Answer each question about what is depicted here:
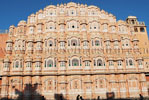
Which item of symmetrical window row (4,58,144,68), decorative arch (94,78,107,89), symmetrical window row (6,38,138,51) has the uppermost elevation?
symmetrical window row (6,38,138,51)

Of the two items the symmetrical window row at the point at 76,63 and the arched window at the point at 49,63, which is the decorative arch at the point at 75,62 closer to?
the symmetrical window row at the point at 76,63

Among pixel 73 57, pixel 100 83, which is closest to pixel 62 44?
pixel 73 57

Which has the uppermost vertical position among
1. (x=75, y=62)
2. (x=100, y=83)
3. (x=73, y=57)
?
(x=73, y=57)

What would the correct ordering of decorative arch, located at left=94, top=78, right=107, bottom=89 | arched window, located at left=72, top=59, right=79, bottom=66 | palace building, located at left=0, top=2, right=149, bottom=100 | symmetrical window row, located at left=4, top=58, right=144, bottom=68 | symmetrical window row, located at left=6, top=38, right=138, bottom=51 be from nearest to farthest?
palace building, located at left=0, top=2, right=149, bottom=100
decorative arch, located at left=94, top=78, right=107, bottom=89
symmetrical window row, located at left=4, top=58, right=144, bottom=68
arched window, located at left=72, top=59, right=79, bottom=66
symmetrical window row, located at left=6, top=38, right=138, bottom=51

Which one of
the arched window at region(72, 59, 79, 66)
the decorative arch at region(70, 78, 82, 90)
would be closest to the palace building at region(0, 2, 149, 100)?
the arched window at region(72, 59, 79, 66)

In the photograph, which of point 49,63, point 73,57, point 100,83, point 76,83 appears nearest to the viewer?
point 76,83

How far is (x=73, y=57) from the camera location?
30.6 metres

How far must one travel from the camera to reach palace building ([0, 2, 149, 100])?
2936 centimetres

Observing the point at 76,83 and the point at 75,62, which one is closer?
the point at 76,83

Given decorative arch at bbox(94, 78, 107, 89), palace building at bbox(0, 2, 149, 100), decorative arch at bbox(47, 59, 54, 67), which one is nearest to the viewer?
palace building at bbox(0, 2, 149, 100)

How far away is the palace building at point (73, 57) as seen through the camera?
2936cm

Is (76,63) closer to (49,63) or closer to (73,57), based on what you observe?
(73,57)

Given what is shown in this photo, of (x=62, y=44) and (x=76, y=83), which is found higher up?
(x=62, y=44)

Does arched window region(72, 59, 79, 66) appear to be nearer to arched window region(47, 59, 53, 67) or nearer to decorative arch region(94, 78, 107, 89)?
arched window region(47, 59, 53, 67)
